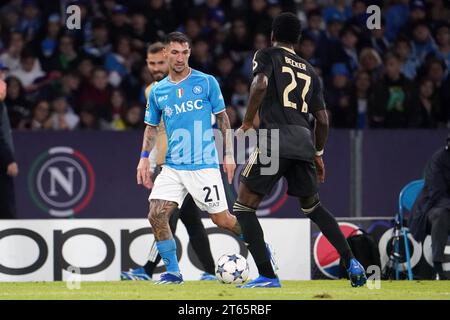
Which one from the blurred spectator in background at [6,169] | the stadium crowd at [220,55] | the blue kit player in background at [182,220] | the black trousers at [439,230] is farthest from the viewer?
the stadium crowd at [220,55]

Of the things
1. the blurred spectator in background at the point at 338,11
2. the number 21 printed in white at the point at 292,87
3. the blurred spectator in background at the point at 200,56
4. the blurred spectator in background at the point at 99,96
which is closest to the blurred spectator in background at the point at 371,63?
the blurred spectator in background at the point at 338,11

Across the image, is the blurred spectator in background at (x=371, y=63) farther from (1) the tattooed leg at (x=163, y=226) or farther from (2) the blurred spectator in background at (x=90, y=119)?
(1) the tattooed leg at (x=163, y=226)

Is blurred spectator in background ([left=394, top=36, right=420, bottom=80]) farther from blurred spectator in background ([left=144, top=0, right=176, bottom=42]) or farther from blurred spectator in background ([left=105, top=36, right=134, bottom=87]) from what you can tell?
blurred spectator in background ([left=105, top=36, right=134, bottom=87])

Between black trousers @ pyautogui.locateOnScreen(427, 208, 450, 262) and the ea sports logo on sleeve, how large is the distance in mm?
5597

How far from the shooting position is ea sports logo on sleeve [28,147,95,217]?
52.7 feet

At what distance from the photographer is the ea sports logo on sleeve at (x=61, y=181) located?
16.1m

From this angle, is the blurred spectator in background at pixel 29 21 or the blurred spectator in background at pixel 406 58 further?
the blurred spectator in background at pixel 29 21

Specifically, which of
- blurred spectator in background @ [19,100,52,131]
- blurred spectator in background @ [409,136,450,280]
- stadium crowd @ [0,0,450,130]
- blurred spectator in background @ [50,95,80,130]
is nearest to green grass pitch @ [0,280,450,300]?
blurred spectator in background @ [409,136,450,280]

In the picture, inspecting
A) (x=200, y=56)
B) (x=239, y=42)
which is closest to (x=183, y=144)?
(x=200, y=56)

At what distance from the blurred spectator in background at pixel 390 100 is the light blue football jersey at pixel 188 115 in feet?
20.8

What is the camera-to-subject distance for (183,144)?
33.4ft
